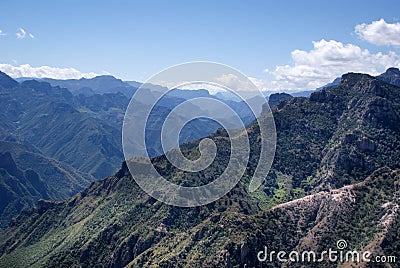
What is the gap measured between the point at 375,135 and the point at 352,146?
1131 cm

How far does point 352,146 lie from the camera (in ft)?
533

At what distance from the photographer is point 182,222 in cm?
13738

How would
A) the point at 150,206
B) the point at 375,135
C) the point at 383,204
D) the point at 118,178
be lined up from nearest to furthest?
1. the point at 383,204
2. the point at 150,206
3. the point at 375,135
4. the point at 118,178

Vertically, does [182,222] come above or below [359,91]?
below

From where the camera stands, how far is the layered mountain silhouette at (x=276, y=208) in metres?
112

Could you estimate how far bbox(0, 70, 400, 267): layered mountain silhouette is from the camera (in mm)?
111750

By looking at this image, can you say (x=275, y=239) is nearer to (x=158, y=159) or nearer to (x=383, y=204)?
(x=383, y=204)

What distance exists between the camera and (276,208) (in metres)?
126

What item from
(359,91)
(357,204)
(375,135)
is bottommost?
(357,204)

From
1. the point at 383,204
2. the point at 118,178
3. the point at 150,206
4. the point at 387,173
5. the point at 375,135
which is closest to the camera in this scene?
the point at 383,204

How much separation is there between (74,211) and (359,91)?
131 m

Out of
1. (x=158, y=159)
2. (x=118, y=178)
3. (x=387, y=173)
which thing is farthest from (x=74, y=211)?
(x=387, y=173)

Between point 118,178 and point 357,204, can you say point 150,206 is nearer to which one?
point 118,178

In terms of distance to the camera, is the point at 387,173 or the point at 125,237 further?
the point at 125,237
